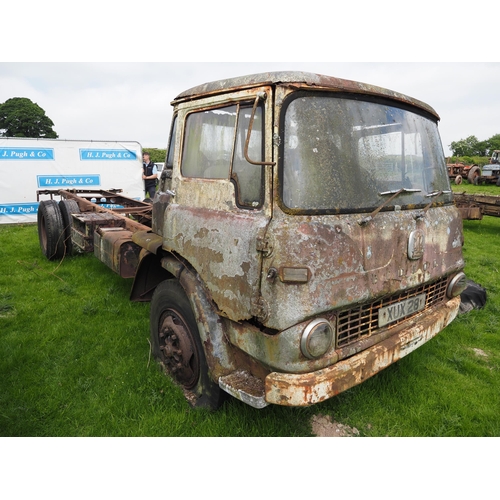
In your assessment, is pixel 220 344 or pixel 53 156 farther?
pixel 53 156

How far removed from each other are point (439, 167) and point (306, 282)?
1741mm

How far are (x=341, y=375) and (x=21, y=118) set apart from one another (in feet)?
149

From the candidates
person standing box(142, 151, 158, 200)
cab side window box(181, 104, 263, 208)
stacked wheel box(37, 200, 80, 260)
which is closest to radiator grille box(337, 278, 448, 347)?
cab side window box(181, 104, 263, 208)

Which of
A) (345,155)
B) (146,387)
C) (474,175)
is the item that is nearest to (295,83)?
(345,155)

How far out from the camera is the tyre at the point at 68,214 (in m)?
6.46

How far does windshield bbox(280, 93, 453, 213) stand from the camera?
2191mm

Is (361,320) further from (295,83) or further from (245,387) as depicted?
(295,83)

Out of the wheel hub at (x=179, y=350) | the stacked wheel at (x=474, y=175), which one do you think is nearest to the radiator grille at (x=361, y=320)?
the wheel hub at (x=179, y=350)

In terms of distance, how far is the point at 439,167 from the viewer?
3062 millimetres

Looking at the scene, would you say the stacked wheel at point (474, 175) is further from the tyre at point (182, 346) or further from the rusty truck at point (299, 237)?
the tyre at point (182, 346)

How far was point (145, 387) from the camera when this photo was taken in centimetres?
315

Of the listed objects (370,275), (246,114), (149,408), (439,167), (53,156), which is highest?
(53,156)

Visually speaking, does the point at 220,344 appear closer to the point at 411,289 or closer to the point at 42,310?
the point at 411,289

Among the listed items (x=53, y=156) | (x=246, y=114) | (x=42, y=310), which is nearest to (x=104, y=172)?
(x=53, y=156)
